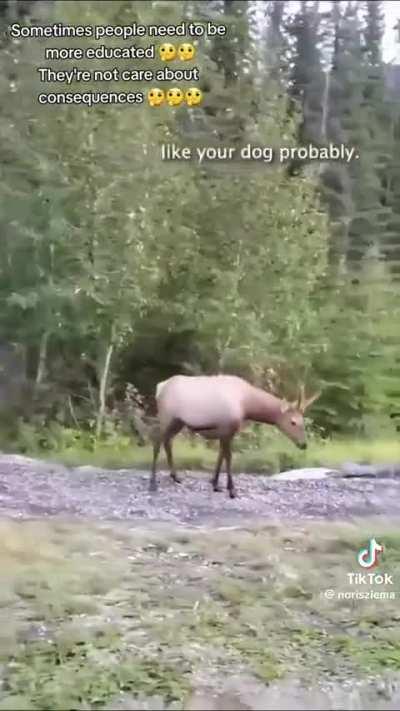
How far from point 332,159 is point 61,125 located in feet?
1.18

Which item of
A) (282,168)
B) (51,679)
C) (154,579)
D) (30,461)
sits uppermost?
(282,168)

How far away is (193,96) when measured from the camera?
1.13m

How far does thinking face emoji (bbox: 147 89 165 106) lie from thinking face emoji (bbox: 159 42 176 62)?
0.13ft

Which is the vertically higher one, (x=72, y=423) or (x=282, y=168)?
(x=282, y=168)

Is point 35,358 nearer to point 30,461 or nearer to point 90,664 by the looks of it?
point 30,461

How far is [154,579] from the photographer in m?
1.13

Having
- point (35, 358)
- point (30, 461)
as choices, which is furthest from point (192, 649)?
point (35, 358)

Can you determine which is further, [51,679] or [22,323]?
[22,323]

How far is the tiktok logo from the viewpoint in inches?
45.4

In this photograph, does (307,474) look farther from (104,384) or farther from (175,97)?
(175,97)

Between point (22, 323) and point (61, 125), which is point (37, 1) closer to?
point (61, 125)

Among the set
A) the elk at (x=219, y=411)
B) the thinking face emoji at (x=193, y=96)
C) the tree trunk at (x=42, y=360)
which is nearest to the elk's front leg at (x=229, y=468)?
the elk at (x=219, y=411)

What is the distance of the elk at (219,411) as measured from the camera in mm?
1157

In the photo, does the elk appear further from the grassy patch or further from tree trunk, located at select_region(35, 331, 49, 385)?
tree trunk, located at select_region(35, 331, 49, 385)
